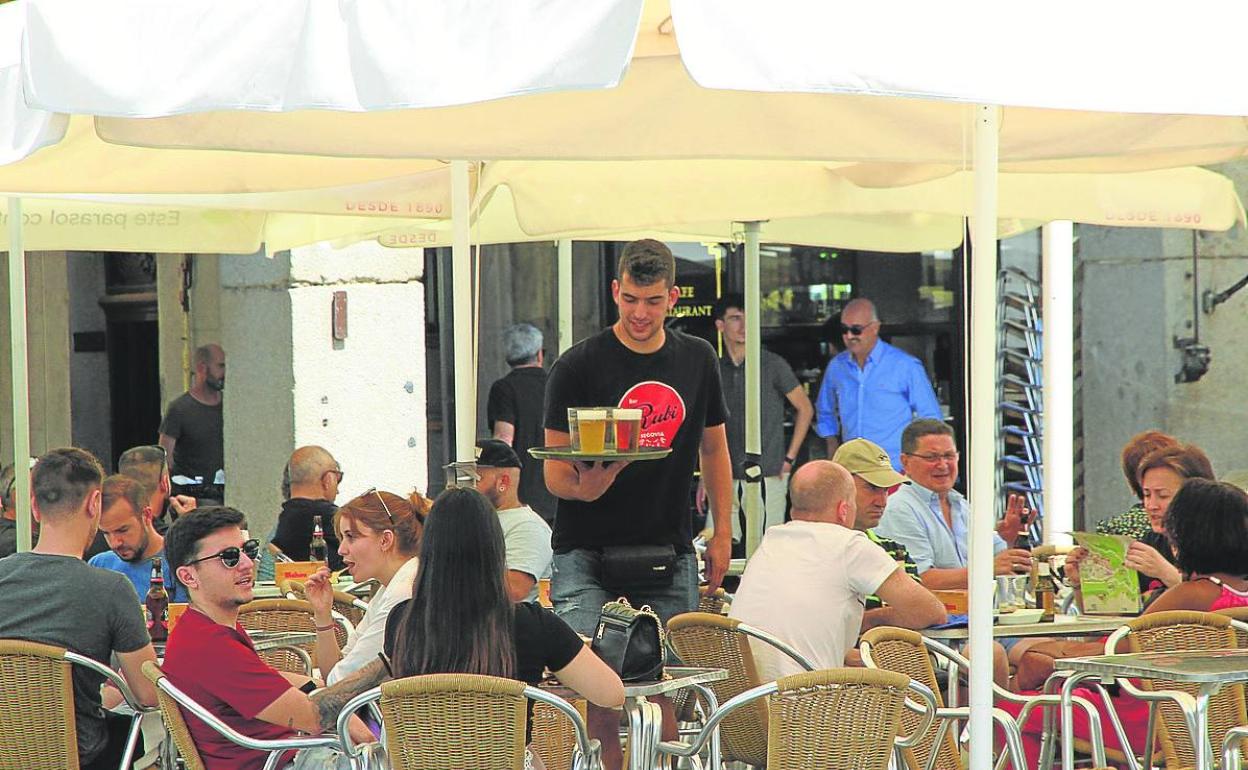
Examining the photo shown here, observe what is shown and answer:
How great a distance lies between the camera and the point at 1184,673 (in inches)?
194

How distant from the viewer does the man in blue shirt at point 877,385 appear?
12.2 meters

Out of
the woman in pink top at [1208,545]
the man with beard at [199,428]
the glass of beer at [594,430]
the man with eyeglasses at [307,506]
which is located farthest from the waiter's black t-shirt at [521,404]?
the woman in pink top at [1208,545]

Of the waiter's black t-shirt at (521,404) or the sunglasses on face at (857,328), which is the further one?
the sunglasses on face at (857,328)

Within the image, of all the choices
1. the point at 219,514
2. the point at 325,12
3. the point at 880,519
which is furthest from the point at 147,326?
the point at 325,12

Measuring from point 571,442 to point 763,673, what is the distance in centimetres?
103

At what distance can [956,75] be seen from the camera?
12.9 feet

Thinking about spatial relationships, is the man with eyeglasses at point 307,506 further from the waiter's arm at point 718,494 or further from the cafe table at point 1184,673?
the cafe table at point 1184,673

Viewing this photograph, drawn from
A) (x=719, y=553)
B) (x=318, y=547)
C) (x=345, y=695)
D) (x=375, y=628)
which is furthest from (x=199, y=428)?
(x=345, y=695)

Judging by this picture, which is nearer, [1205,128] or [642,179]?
[1205,128]

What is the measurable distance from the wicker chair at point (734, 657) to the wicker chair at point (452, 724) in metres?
1.38

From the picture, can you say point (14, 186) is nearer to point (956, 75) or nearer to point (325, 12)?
point (325, 12)

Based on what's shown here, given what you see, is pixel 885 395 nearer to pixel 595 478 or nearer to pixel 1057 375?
pixel 1057 375

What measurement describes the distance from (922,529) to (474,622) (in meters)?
3.21

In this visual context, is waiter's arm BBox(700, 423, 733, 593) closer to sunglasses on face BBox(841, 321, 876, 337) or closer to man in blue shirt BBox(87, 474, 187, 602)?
man in blue shirt BBox(87, 474, 187, 602)
